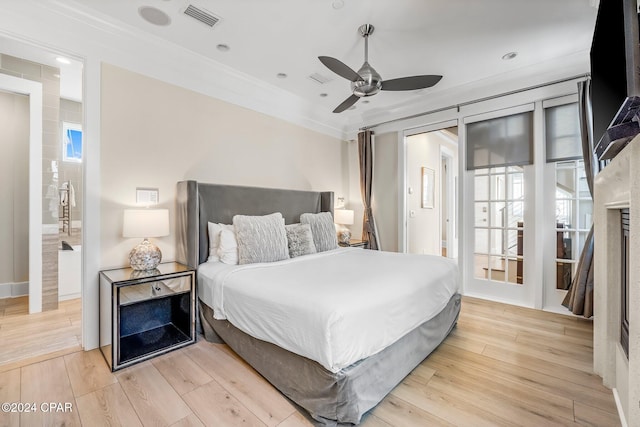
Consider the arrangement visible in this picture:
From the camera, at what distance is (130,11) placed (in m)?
2.24

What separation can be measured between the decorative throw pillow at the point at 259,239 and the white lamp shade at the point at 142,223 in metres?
0.66

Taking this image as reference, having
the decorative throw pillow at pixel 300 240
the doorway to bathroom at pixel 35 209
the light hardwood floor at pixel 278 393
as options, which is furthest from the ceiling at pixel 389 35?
the light hardwood floor at pixel 278 393

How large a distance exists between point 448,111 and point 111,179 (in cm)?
404

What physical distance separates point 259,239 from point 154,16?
2088 mm

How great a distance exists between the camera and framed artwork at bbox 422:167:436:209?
5.28 meters

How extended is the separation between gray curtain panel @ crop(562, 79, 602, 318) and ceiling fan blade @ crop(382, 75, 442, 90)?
1625mm

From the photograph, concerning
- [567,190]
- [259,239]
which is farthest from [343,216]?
[567,190]

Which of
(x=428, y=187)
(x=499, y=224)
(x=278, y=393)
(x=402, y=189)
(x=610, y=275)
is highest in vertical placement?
(x=428, y=187)

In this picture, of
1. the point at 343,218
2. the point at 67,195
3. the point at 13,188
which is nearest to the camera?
the point at 13,188

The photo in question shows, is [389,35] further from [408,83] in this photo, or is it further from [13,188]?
[13,188]

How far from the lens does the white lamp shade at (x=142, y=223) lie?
2291 millimetres

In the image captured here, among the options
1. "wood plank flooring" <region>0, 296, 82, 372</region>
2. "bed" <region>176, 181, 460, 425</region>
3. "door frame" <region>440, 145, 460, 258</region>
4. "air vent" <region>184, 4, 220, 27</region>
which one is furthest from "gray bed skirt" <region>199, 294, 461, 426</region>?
"door frame" <region>440, 145, 460, 258</region>

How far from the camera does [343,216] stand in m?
4.52

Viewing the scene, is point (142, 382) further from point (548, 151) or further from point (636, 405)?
point (548, 151)
